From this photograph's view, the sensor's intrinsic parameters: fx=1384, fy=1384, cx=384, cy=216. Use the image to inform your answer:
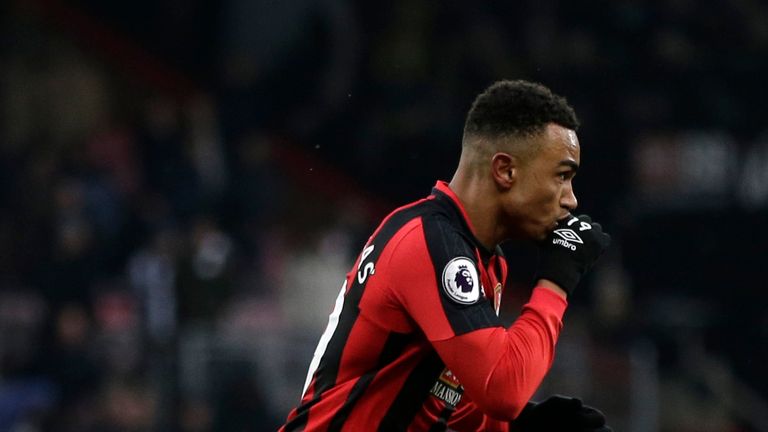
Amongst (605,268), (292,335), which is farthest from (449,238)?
(605,268)

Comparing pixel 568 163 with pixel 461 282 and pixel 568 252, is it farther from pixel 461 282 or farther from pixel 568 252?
pixel 461 282

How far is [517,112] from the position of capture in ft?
11.2

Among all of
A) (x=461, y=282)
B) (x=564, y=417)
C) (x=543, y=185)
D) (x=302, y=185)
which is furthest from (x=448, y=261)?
(x=302, y=185)

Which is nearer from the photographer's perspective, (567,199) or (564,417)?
(567,199)

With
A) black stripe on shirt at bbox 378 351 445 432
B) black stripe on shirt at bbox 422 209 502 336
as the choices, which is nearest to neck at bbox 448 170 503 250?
black stripe on shirt at bbox 422 209 502 336

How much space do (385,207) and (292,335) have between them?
241 centimetres

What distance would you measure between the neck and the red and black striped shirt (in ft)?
0.07

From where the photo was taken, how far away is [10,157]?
10.8 meters

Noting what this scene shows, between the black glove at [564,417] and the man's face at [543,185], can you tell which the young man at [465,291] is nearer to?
the man's face at [543,185]

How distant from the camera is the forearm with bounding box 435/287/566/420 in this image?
319cm

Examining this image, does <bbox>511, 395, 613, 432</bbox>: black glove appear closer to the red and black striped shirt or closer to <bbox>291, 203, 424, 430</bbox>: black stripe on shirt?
the red and black striped shirt

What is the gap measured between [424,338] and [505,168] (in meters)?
0.46

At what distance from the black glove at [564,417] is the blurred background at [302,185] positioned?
4895 mm

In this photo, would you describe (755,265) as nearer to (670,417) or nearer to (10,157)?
(670,417)
